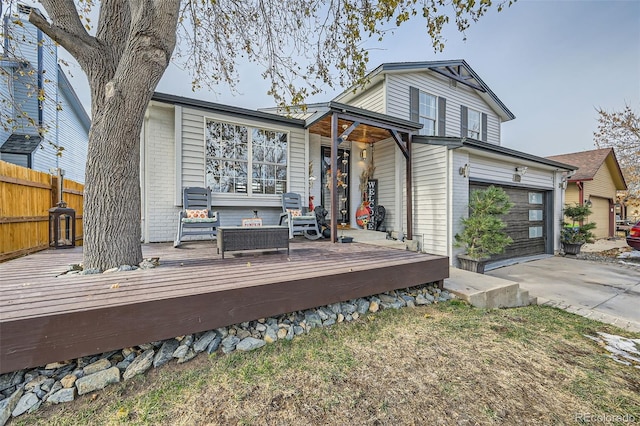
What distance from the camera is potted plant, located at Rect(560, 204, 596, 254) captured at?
796cm

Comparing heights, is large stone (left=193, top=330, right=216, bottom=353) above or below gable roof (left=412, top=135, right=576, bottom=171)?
below

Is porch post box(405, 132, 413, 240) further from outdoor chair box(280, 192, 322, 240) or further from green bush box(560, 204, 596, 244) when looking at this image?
green bush box(560, 204, 596, 244)

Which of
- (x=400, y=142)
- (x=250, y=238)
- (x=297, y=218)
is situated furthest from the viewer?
(x=400, y=142)

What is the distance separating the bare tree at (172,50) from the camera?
104 inches

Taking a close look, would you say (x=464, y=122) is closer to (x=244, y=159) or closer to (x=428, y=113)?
(x=428, y=113)

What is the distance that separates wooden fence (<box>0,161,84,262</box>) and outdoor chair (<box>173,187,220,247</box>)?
207 cm

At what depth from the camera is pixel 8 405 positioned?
155 cm

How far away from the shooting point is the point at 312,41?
4621mm

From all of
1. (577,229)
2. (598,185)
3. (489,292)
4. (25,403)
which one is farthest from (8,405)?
(598,185)

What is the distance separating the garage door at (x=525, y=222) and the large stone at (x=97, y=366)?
763 centimetres

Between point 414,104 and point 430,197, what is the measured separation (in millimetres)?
3489

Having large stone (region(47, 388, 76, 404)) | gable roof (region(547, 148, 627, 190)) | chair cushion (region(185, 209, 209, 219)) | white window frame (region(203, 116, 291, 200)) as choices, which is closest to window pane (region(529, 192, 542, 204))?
gable roof (region(547, 148, 627, 190))

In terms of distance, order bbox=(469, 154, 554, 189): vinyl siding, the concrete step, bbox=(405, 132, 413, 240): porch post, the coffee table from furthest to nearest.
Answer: bbox=(469, 154, 554, 189): vinyl siding → bbox=(405, 132, 413, 240): porch post → the concrete step → the coffee table

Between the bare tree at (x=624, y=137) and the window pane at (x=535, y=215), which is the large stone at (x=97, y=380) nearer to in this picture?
the window pane at (x=535, y=215)
